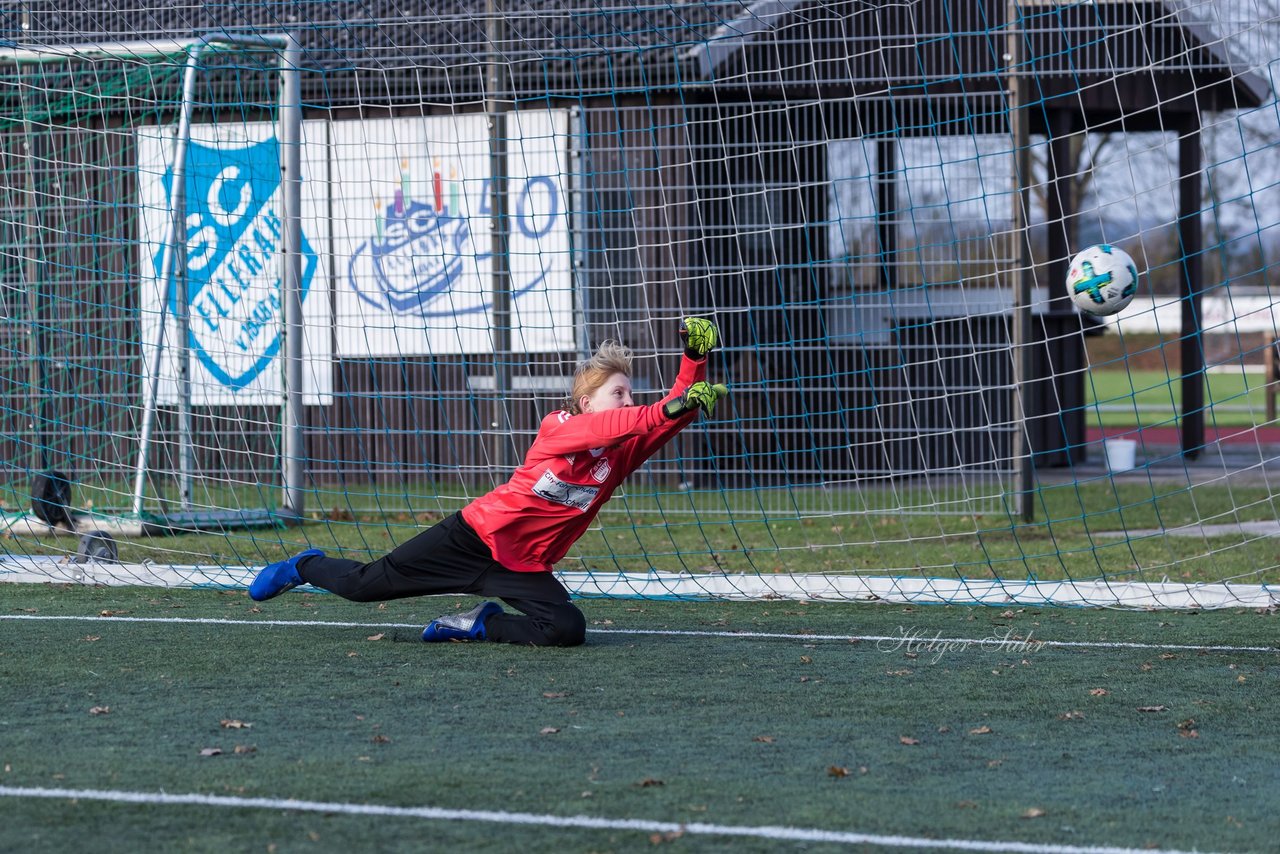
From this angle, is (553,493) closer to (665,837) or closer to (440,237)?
(665,837)

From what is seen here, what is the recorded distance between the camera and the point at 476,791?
3.69m

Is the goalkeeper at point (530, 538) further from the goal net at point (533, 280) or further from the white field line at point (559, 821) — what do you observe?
the white field line at point (559, 821)

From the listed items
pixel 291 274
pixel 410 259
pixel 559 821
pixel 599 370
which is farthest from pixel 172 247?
pixel 559 821

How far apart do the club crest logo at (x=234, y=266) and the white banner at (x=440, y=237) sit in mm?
711

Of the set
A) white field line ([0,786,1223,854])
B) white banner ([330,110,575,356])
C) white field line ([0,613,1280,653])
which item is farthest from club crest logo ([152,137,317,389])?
white field line ([0,786,1223,854])

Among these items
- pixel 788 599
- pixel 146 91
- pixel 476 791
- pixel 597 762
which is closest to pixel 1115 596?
pixel 788 599

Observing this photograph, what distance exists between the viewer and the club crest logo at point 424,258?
10703 mm

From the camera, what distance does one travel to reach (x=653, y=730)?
440 cm

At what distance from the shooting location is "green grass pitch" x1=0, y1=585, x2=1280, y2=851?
11.3ft

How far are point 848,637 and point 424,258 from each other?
5822 mm

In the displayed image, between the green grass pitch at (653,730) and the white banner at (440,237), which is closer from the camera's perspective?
the green grass pitch at (653,730)

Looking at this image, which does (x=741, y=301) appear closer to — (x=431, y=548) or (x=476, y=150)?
(x=476, y=150)

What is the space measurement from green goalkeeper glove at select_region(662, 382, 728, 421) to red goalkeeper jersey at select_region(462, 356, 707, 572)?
314 millimetres

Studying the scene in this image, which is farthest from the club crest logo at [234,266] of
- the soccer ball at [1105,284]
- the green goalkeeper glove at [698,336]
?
the soccer ball at [1105,284]
